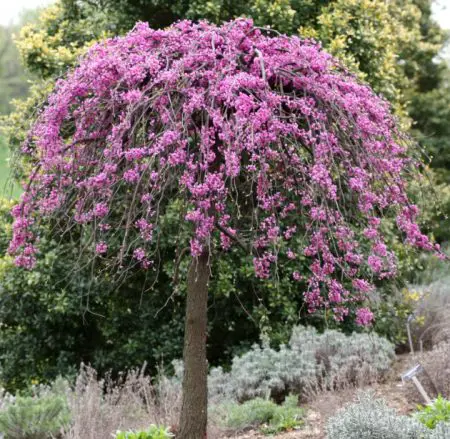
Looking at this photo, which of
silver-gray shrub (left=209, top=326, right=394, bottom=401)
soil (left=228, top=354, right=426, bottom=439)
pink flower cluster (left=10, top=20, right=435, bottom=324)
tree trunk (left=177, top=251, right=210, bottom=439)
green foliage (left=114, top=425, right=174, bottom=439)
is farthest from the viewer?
silver-gray shrub (left=209, top=326, right=394, bottom=401)

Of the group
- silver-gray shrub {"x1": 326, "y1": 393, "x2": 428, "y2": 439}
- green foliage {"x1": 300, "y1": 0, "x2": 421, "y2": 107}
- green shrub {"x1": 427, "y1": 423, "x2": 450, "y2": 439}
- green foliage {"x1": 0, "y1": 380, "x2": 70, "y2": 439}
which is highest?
green foliage {"x1": 300, "y1": 0, "x2": 421, "y2": 107}

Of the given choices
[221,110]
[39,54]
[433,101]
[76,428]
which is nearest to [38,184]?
[221,110]

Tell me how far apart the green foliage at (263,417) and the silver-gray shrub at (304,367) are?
511 millimetres

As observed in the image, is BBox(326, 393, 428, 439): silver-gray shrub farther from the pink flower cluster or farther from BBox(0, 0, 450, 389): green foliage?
BBox(0, 0, 450, 389): green foliage

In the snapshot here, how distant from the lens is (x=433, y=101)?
13.0 metres

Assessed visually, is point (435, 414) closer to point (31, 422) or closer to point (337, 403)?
point (337, 403)

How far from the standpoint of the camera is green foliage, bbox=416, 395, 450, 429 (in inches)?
146

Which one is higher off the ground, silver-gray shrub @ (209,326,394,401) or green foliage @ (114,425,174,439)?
silver-gray shrub @ (209,326,394,401)

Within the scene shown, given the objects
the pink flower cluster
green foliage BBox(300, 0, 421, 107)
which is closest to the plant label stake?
the pink flower cluster

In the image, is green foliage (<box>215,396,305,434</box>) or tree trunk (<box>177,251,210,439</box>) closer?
tree trunk (<box>177,251,210,439</box>)

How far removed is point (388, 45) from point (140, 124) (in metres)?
4.87

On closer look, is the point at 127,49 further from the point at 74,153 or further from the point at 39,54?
the point at 39,54

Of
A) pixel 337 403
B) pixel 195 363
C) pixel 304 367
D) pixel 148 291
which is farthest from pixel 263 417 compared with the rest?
pixel 148 291

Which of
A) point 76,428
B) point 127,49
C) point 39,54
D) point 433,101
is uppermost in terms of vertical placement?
point 433,101
